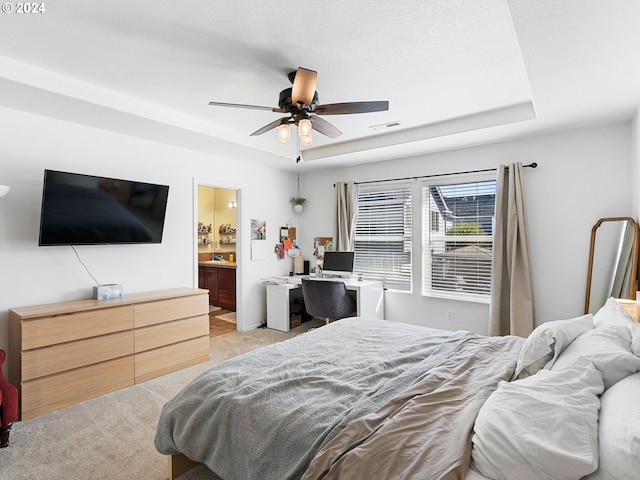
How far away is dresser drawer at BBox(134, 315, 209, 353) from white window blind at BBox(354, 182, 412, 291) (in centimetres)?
243

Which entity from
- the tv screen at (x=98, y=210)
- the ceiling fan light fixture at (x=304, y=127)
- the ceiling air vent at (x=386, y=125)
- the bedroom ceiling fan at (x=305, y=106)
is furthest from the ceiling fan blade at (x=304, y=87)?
the tv screen at (x=98, y=210)

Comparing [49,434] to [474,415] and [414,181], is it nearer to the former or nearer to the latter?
[474,415]

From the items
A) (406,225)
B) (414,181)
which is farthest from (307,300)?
(414,181)

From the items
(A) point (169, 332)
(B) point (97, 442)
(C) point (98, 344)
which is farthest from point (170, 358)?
(B) point (97, 442)

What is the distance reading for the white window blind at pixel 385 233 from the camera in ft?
15.1

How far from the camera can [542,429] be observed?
0.97m

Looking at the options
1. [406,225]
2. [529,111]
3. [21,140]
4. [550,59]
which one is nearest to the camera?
[550,59]

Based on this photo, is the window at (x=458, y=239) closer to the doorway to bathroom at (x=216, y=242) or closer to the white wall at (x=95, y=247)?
the white wall at (x=95, y=247)

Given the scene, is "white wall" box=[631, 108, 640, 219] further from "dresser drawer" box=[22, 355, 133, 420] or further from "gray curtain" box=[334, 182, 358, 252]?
Result: "dresser drawer" box=[22, 355, 133, 420]

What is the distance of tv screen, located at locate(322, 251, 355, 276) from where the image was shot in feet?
15.5

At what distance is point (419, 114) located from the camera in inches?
131

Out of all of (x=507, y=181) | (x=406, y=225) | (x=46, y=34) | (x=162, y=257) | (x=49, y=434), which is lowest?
(x=49, y=434)

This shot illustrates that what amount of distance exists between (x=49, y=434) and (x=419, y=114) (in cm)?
397

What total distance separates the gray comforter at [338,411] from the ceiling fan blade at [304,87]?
1682 millimetres
